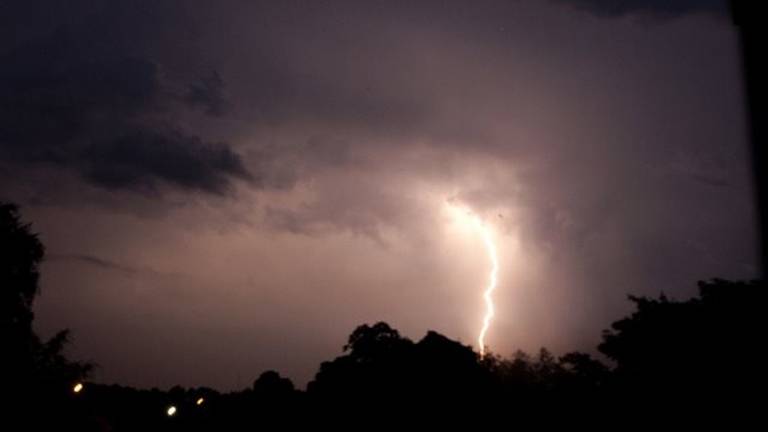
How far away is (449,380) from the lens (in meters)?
37.2

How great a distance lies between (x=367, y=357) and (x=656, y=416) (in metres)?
32.6

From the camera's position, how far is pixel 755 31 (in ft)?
9.46

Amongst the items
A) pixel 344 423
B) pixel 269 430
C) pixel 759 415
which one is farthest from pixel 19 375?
pixel 759 415

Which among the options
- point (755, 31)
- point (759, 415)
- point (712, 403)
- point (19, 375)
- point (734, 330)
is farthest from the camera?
point (19, 375)

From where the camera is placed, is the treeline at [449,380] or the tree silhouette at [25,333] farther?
the tree silhouette at [25,333]

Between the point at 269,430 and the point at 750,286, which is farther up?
the point at 750,286

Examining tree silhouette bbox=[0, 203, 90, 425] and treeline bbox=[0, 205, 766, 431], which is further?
tree silhouette bbox=[0, 203, 90, 425]

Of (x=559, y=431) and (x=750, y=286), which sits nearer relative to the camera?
(x=559, y=431)

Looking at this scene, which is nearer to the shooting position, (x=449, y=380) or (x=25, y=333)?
(x=25, y=333)

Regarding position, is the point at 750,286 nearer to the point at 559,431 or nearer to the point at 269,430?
the point at 559,431

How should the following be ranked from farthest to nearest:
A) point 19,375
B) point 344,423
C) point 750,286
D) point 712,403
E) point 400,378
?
point 400,378 < point 344,423 < point 19,375 < point 750,286 < point 712,403

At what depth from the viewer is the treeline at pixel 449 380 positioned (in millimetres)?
17438

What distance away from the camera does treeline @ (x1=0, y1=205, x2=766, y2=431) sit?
17.4 metres

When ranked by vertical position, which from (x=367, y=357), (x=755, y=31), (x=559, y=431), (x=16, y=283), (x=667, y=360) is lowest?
(x=755, y=31)
